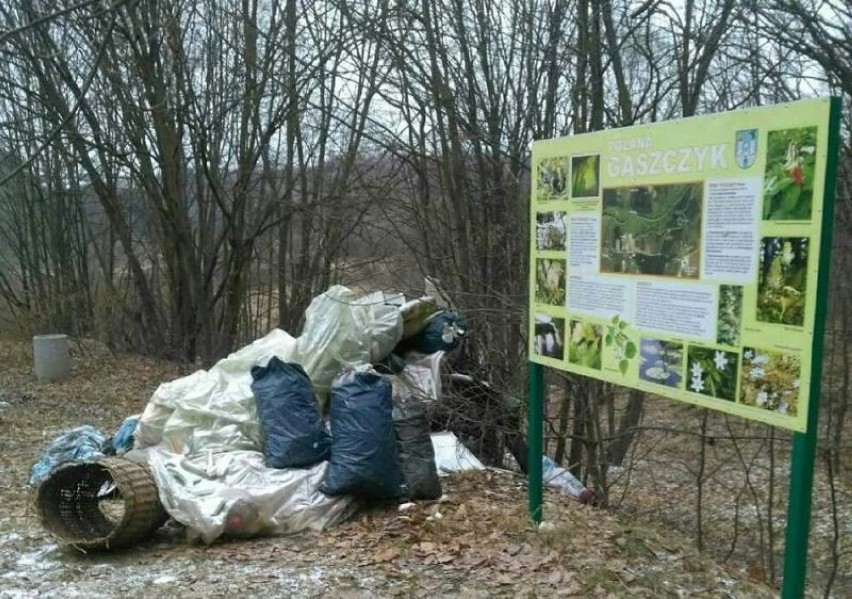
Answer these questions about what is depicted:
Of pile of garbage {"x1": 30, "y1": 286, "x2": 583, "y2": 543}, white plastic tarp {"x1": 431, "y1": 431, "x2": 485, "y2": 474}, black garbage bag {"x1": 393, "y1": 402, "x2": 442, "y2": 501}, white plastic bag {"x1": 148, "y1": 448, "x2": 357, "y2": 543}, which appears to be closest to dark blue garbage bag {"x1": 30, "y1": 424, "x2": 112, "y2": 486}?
pile of garbage {"x1": 30, "y1": 286, "x2": 583, "y2": 543}

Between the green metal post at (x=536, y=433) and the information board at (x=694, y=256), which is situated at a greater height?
the information board at (x=694, y=256)

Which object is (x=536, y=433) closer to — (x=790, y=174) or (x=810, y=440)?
(x=810, y=440)

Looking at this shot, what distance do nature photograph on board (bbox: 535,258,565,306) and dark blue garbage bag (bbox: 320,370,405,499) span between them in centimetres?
133

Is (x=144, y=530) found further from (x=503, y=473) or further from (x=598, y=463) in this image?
(x=598, y=463)

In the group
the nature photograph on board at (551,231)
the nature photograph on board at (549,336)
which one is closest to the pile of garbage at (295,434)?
the nature photograph on board at (549,336)

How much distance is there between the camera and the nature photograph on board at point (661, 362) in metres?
3.11

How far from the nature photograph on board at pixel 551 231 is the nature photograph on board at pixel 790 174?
4.16 feet

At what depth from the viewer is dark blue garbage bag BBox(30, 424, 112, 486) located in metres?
5.76

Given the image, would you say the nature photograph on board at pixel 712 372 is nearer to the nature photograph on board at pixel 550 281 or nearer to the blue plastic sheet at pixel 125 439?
the nature photograph on board at pixel 550 281

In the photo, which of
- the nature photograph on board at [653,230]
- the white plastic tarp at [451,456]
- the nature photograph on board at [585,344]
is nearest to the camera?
the nature photograph on board at [653,230]

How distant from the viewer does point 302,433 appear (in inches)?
195

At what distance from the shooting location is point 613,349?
3.48 meters

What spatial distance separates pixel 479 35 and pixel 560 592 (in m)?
5.85

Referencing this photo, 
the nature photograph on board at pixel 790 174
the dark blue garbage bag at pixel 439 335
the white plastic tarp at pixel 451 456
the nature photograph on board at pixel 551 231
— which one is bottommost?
the white plastic tarp at pixel 451 456
